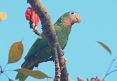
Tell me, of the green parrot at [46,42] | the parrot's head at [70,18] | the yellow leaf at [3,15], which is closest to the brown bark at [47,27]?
the yellow leaf at [3,15]

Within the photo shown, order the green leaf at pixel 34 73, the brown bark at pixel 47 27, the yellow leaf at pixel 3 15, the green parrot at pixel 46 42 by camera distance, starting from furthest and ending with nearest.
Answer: the green parrot at pixel 46 42
the yellow leaf at pixel 3 15
the brown bark at pixel 47 27
the green leaf at pixel 34 73

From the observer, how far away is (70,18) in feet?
15.0

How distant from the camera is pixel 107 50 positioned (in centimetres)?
215

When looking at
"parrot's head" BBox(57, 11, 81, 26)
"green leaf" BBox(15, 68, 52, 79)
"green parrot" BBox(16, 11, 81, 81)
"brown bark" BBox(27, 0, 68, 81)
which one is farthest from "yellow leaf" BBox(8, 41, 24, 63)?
"parrot's head" BBox(57, 11, 81, 26)

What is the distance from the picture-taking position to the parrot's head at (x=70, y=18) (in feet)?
14.9

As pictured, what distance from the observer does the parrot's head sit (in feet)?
14.9

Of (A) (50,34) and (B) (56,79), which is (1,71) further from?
(A) (50,34)

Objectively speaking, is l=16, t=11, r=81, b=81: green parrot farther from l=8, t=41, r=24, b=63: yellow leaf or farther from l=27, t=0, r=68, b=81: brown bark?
l=8, t=41, r=24, b=63: yellow leaf

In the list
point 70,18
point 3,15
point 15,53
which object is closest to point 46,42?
point 70,18

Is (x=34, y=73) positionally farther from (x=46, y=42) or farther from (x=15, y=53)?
(x=46, y=42)

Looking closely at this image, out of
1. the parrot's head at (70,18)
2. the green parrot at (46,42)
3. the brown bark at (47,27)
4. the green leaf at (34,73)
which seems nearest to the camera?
the green leaf at (34,73)

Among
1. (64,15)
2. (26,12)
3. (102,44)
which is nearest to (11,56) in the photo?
(102,44)

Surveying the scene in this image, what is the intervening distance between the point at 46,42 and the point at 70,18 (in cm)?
77

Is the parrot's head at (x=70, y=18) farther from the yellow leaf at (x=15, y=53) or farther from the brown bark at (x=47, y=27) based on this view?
the yellow leaf at (x=15, y=53)
